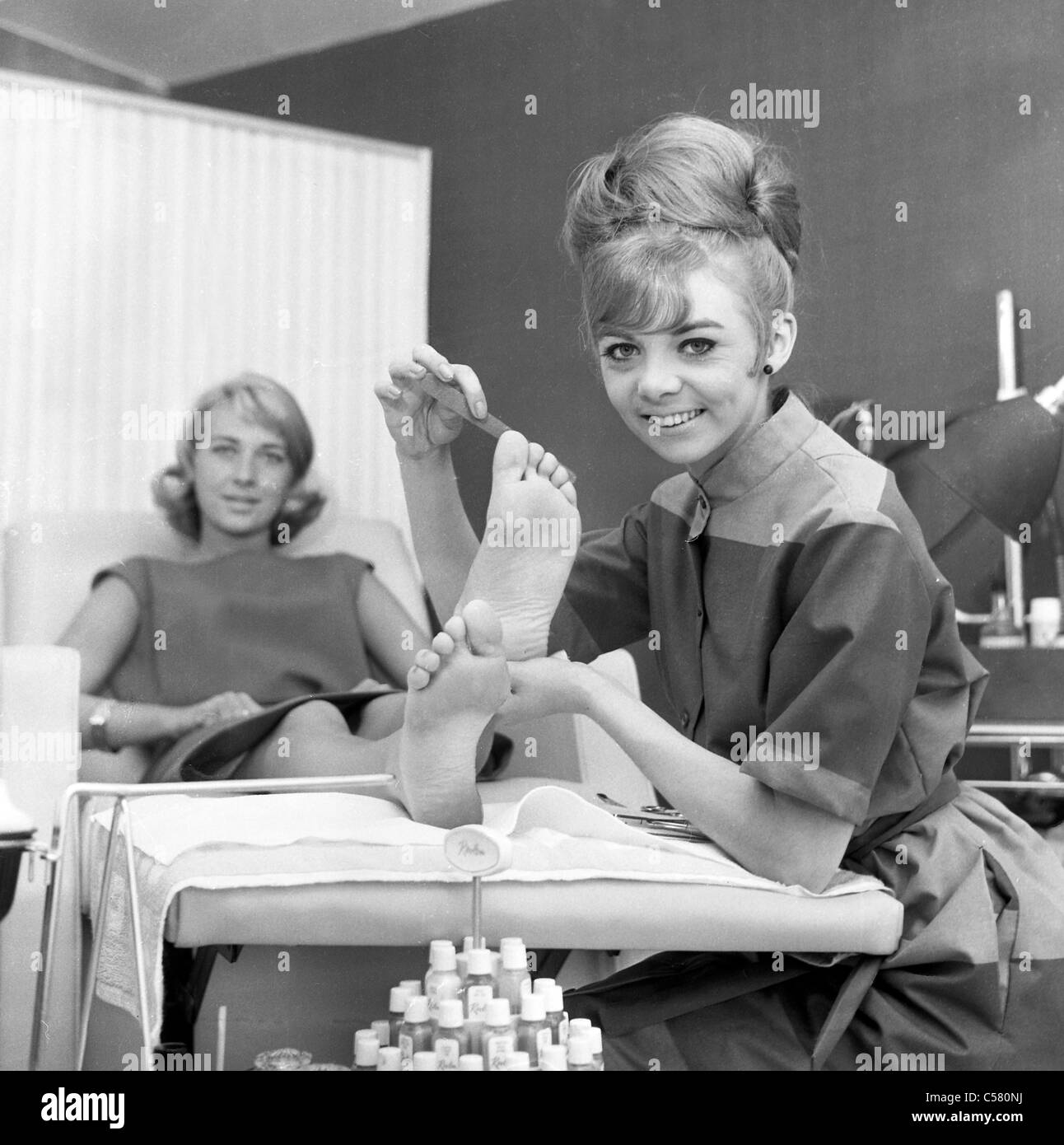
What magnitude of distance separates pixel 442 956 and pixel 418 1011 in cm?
3

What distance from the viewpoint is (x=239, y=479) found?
4.12 feet

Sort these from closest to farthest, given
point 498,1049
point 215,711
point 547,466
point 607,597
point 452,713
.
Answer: point 498,1049 → point 452,713 → point 547,466 → point 607,597 → point 215,711

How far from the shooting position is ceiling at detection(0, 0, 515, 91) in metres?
1.13

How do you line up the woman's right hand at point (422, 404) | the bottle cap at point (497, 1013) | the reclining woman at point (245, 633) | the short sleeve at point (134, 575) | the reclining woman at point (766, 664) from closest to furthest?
the bottle cap at point (497, 1013) → the reclining woman at point (766, 664) → the woman's right hand at point (422, 404) → the reclining woman at point (245, 633) → the short sleeve at point (134, 575)

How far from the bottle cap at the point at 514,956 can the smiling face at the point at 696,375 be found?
37cm

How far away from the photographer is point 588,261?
100 cm

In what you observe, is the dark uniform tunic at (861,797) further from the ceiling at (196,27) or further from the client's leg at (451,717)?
the ceiling at (196,27)

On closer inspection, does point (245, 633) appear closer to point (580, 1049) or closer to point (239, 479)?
point (239, 479)

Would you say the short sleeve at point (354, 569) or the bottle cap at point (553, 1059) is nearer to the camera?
the bottle cap at point (553, 1059)

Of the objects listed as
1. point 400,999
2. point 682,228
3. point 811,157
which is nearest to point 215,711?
point 400,999

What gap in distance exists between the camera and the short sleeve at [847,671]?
2.70ft

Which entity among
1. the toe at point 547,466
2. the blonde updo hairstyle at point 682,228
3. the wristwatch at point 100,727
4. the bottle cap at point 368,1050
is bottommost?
the bottle cap at point 368,1050

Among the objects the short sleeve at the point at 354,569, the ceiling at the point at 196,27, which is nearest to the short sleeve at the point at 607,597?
the short sleeve at the point at 354,569

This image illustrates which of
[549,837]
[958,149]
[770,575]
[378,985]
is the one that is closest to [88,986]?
[378,985]
